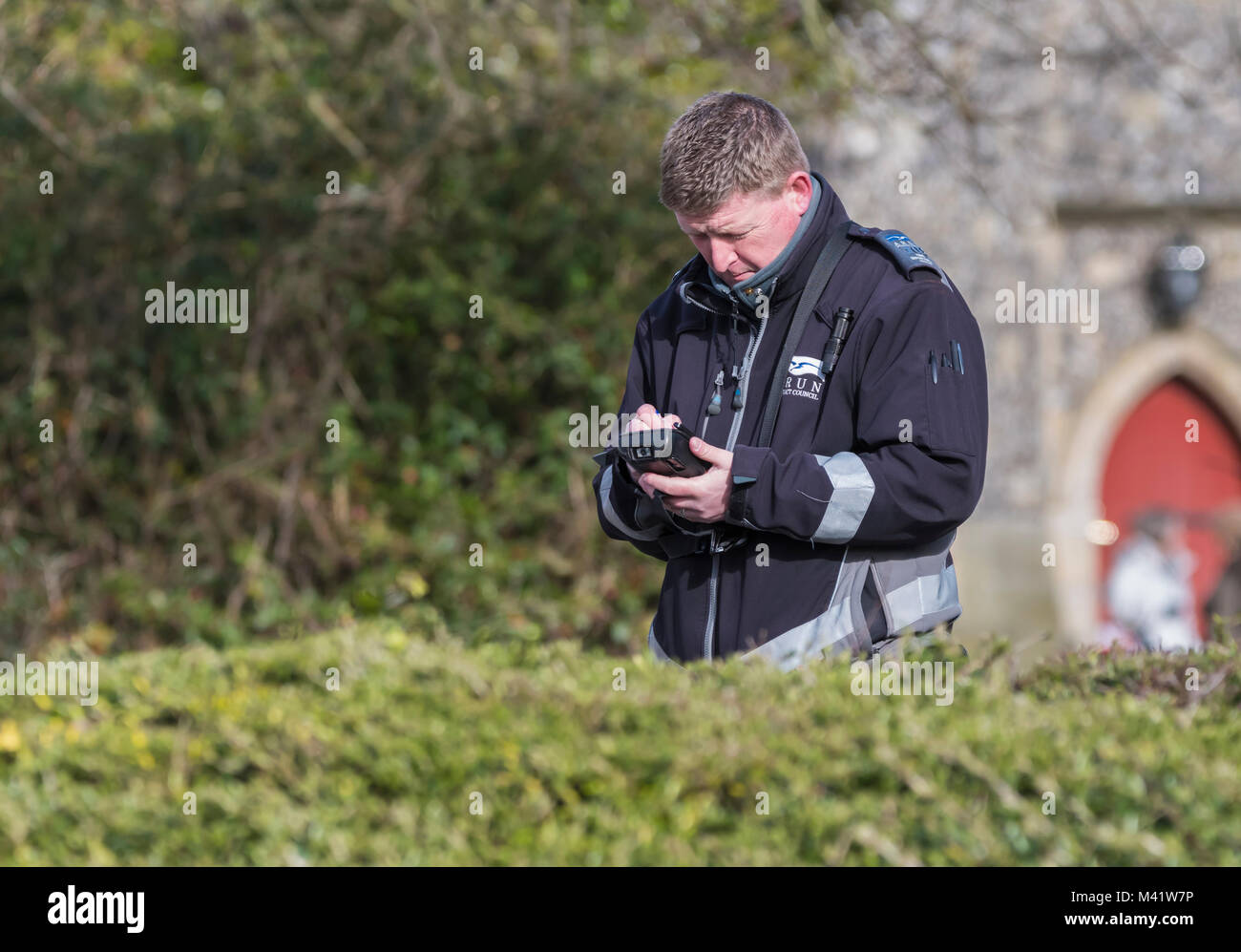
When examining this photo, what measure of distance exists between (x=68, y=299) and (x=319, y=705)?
509 centimetres

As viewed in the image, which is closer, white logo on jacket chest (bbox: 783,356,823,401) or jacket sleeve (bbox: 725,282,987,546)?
jacket sleeve (bbox: 725,282,987,546)

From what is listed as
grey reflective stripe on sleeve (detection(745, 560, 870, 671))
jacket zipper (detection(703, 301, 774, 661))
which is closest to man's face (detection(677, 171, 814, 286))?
jacket zipper (detection(703, 301, 774, 661))

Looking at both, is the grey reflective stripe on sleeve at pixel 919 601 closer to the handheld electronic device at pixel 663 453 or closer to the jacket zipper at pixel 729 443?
the jacket zipper at pixel 729 443

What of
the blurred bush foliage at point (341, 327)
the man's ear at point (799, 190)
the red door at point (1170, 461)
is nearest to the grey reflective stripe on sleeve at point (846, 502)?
the man's ear at point (799, 190)

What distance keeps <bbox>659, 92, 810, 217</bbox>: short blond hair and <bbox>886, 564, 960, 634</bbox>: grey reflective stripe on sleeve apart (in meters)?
0.86

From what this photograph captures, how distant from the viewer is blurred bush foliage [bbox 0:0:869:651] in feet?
22.5

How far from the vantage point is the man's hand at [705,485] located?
109 inches

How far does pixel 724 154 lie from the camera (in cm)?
275

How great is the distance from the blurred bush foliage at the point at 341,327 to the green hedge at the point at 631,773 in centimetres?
412

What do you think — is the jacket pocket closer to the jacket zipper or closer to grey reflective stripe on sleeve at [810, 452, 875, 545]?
grey reflective stripe on sleeve at [810, 452, 875, 545]

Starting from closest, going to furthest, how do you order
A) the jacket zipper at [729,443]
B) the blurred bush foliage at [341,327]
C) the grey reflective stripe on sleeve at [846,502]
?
the grey reflective stripe on sleeve at [846,502] < the jacket zipper at [729,443] < the blurred bush foliage at [341,327]

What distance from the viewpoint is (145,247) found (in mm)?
7023

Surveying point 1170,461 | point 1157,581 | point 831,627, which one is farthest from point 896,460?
point 1170,461

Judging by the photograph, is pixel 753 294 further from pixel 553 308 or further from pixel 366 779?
pixel 553 308
